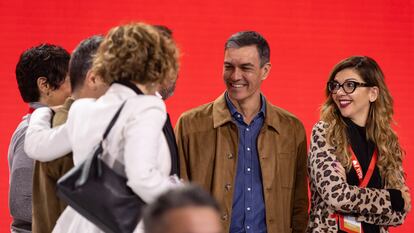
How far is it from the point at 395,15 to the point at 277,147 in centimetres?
239

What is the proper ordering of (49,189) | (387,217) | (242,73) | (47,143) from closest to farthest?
1. (47,143)
2. (49,189)
3. (387,217)
4. (242,73)

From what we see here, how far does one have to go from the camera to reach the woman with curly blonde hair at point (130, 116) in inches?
108

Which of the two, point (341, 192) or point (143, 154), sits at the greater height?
point (143, 154)

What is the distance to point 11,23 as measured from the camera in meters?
5.89

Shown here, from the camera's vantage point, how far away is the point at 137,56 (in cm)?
287

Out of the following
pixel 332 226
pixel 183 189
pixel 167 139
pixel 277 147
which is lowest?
pixel 332 226

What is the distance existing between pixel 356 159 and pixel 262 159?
1.41 ft

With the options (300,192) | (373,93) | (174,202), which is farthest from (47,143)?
(373,93)

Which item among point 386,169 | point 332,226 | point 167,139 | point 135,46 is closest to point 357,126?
point 386,169

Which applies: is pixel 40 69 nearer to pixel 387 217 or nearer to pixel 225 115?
pixel 225 115

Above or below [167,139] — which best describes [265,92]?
below

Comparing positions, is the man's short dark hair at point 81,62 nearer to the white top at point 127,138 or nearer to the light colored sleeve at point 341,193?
the white top at point 127,138

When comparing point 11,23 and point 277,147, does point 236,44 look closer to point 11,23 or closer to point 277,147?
point 277,147

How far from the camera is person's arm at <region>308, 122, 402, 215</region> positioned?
12.4ft
